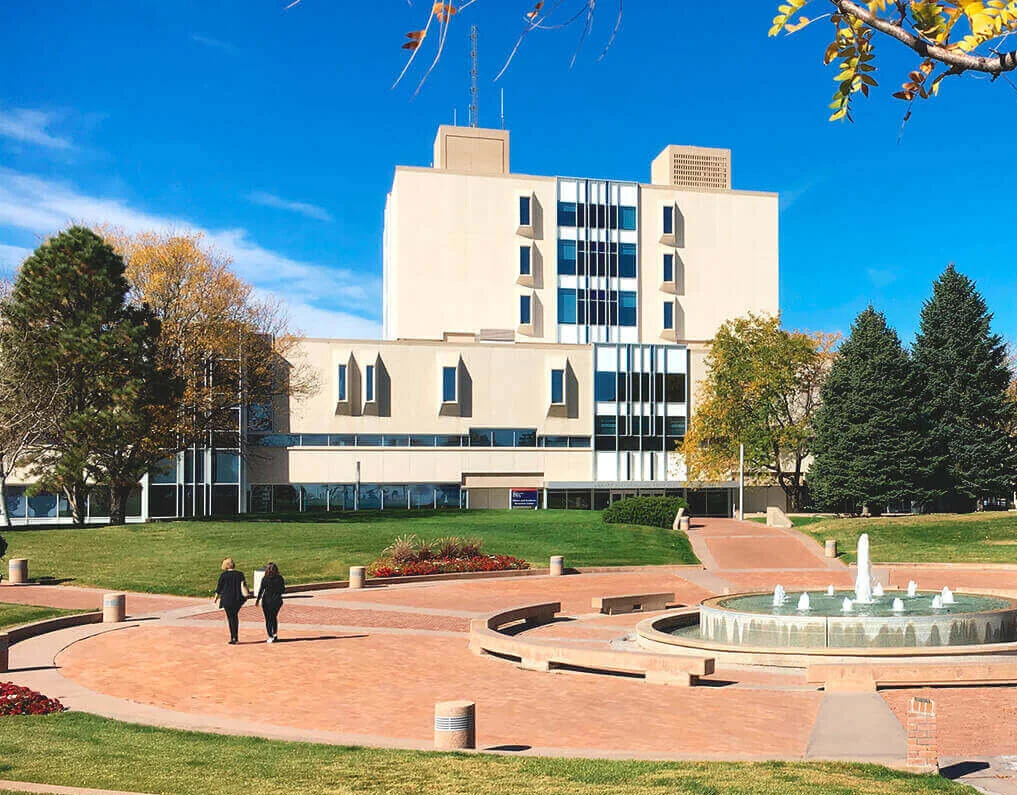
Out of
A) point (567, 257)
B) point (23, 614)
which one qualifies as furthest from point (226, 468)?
point (23, 614)

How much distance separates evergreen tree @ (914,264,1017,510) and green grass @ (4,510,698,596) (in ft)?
65.7

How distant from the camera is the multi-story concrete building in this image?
220 feet

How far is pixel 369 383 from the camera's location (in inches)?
2640

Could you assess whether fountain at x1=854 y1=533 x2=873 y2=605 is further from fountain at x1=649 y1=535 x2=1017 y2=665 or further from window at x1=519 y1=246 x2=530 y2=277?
window at x1=519 y1=246 x2=530 y2=277

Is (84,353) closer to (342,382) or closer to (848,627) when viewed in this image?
(342,382)

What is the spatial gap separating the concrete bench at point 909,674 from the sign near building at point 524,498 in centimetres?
5300

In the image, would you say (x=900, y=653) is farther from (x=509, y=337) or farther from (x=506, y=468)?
(x=509, y=337)

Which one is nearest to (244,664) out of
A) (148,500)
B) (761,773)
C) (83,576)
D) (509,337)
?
(761,773)

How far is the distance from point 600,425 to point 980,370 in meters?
24.1

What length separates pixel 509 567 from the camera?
35.9m

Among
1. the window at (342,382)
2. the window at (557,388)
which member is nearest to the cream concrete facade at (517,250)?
the window at (557,388)

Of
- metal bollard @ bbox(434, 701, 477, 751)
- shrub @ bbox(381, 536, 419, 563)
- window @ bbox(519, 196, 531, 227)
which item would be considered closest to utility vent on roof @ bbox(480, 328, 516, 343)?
window @ bbox(519, 196, 531, 227)

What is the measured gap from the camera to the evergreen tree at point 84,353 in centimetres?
4744

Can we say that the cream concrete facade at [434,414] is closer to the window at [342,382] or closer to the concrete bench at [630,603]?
the window at [342,382]
